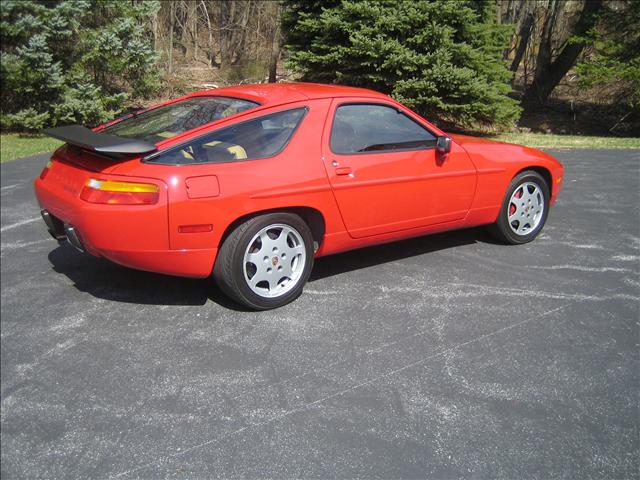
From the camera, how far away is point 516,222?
4965mm

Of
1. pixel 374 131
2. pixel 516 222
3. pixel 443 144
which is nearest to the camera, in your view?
pixel 374 131

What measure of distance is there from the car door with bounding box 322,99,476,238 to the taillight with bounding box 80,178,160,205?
1.23 meters

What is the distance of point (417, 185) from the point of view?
419cm

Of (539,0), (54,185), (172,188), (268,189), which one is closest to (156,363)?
(172,188)

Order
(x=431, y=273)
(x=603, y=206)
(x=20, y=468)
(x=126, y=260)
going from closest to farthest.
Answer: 1. (x=20, y=468)
2. (x=126, y=260)
3. (x=431, y=273)
4. (x=603, y=206)

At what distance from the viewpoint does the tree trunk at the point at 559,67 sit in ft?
51.6

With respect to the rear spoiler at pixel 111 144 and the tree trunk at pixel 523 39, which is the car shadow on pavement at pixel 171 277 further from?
the tree trunk at pixel 523 39

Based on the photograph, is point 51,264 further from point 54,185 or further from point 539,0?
A: point 539,0

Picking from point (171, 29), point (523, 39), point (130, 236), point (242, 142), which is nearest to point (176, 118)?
point (242, 142)

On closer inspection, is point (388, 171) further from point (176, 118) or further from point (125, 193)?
point (125, 193)

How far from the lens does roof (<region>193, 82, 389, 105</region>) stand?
385cm

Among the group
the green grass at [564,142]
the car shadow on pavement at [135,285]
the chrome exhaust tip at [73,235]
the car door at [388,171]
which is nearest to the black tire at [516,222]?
the car door at [388,171]

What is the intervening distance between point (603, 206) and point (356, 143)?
151 inches

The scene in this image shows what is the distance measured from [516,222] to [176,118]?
3.16m
